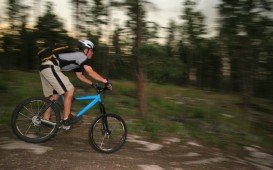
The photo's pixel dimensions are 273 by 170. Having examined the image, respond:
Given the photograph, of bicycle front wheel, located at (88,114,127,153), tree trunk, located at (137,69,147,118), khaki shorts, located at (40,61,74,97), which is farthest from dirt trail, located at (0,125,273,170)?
tree trunk, located at (137,69,147,118)

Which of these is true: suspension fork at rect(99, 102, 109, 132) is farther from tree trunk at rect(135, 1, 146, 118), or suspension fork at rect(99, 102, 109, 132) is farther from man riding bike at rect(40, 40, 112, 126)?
tree trunk at rect(135, 1, 146, 118)

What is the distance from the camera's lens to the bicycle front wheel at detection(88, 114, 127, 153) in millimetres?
7469

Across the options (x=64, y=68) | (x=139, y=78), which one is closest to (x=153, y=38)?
(x=139, y=78)

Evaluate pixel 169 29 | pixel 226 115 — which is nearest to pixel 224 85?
pixel 226 115

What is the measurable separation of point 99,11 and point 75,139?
63.8 feet

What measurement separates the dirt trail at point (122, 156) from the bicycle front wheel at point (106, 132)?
0.19m

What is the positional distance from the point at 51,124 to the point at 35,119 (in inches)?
13.6

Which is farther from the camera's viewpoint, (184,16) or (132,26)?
(184,16)

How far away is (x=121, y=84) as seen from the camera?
2386 cm

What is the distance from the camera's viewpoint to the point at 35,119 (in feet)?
24.2

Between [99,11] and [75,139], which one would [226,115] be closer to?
[75,139]

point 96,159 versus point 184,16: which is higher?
point 184,16

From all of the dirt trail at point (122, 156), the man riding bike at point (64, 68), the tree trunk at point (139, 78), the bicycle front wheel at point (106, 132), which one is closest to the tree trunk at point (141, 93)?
the tree trunk at point (139, 78)

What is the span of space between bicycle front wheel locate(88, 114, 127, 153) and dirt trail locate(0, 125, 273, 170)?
0.63ft
